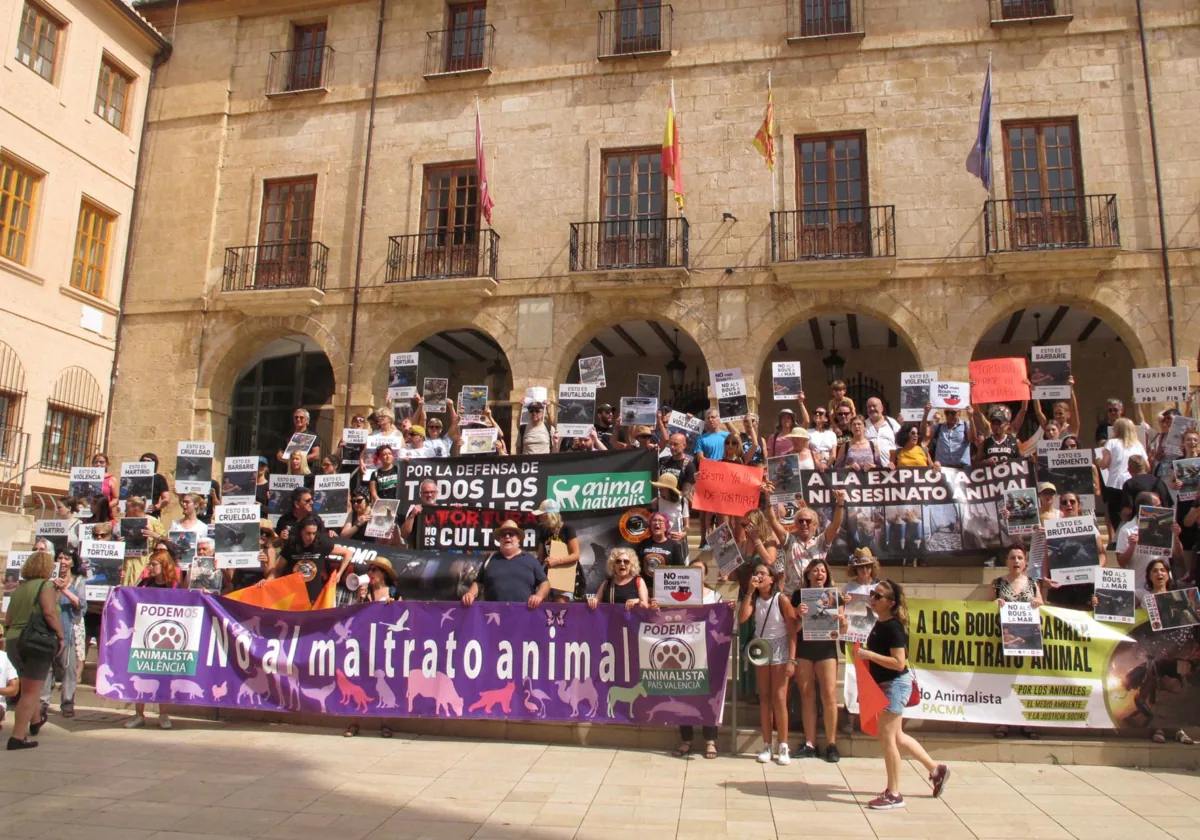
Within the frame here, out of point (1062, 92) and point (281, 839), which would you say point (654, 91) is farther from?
point (281, 839)

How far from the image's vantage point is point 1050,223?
1519cm

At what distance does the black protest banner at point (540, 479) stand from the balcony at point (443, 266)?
6.27 meters

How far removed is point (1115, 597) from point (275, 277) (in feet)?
50.4

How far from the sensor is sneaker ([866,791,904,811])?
19.8ft

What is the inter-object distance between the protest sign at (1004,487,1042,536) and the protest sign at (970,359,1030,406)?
11.1 ft

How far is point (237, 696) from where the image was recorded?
8.45m

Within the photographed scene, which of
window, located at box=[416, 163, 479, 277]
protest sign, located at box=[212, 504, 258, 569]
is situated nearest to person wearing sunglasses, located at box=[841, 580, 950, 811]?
protest sign, located at box=[212, 504, 258, 569]

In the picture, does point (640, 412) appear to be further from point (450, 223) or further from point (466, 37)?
point (466, 37)

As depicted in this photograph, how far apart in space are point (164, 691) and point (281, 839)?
4.00m

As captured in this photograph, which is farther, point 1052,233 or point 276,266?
point 276,266

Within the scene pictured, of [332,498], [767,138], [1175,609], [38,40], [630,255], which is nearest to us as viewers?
[1175,609]

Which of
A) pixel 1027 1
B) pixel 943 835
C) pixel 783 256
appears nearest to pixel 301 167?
pixel 783 256

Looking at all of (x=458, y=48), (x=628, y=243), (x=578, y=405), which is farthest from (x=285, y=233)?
(x=578, y=405)

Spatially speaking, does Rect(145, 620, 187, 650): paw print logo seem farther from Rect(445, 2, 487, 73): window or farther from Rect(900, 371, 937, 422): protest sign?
Rect(445, 2, 487, 73): window
